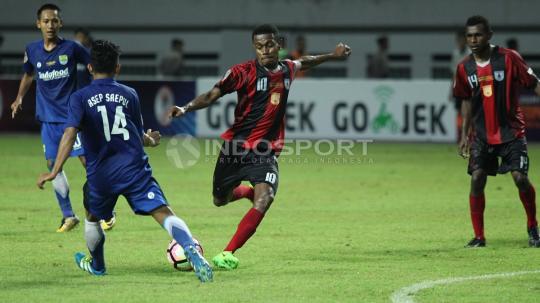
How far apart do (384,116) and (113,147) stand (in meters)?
15.9

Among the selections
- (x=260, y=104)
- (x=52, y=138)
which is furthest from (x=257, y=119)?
(x=52, y=138)

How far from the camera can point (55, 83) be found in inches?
467

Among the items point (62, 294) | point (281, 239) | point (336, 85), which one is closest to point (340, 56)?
point (281, 239)

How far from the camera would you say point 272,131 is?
9852 millimetres

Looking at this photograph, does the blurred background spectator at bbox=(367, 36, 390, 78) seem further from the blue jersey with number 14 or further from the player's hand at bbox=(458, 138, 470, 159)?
the blue jersey with number 14

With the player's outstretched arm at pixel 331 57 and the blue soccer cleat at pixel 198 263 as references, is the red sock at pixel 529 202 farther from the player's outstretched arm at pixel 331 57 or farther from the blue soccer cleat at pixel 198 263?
the blue soccer cleat at pixel 198 263

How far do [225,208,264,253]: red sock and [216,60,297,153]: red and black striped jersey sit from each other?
2.31 ft

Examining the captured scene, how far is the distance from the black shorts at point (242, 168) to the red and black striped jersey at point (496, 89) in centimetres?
213

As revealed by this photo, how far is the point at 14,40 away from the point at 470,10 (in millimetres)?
13596

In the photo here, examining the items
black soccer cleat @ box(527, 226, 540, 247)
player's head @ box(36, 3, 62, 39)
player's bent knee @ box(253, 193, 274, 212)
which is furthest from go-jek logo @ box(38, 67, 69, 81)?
black soccer cleat @ box(527, 226, 540, 247)

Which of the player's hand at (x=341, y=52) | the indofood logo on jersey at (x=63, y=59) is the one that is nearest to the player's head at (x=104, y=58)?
the player's hand at (x=341, y=52)

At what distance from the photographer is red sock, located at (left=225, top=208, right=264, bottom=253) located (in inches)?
366

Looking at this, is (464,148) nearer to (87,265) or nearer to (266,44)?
(266,44)

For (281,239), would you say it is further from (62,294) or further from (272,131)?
(62,294)
